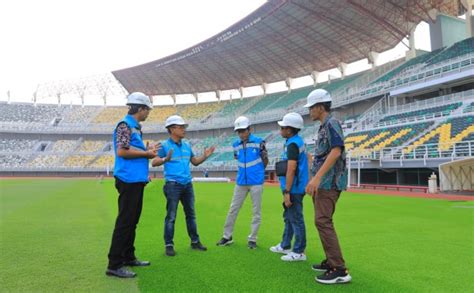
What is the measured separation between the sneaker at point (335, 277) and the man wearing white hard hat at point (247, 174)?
74.7 inches

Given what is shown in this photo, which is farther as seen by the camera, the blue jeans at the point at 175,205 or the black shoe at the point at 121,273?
the blue jeans at the point at 175,205

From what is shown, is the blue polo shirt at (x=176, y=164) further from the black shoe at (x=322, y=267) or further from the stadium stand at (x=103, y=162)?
the stadium stand at (x=103, y=162)

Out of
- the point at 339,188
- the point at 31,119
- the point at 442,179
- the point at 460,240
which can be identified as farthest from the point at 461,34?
the point at 31,119

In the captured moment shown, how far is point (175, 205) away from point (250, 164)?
132 cm

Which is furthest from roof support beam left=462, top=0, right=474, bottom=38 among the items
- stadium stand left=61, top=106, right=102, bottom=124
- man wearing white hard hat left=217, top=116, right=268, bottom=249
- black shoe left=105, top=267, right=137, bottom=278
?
stadium stand left=61, top=106, right=102, bottom=124

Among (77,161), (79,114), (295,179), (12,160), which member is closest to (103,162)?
(77,161)

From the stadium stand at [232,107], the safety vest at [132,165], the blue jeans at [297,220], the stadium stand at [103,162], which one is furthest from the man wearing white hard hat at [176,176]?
the stadium stand at [232,107]

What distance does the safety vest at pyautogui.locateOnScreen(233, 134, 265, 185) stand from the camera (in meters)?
5.80

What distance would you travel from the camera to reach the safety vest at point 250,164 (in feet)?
19.0

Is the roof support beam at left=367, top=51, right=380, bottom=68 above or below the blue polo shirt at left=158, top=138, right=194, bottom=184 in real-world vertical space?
above

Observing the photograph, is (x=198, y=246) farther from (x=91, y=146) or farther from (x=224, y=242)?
(x=91, y=146)

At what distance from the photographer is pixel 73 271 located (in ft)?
14.1

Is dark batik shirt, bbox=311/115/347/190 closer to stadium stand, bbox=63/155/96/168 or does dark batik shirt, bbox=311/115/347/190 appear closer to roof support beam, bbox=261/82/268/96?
roof support beam, bbox=261/82/268/96

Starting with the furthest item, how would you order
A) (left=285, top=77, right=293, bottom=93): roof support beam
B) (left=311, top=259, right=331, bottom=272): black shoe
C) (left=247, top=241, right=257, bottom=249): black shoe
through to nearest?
(left=285, top=77, right=293, bottom=93): roof support beam, (left=247, top=241, right=257, bottom=249): black shoe, (left=311, top=259, right=331, bottom=272): black shoe
